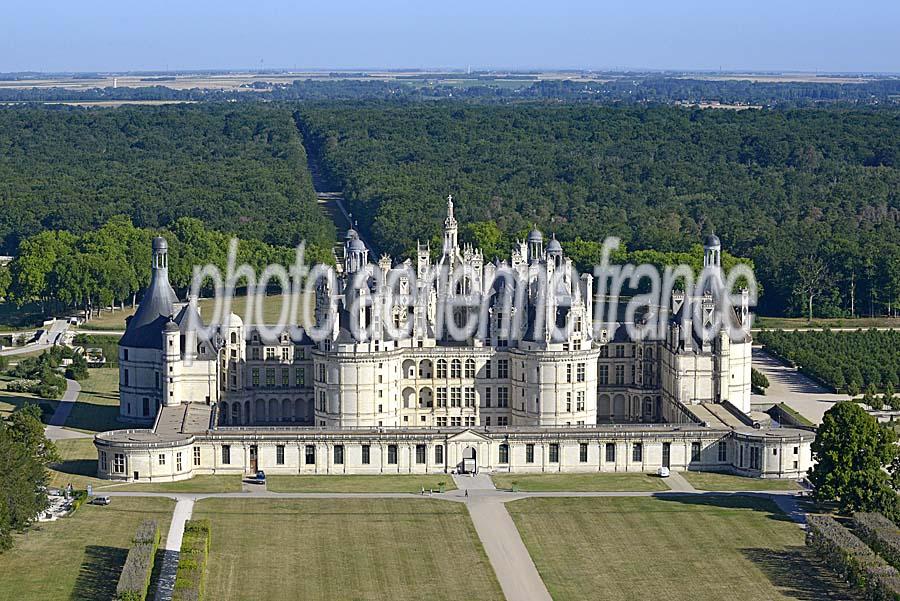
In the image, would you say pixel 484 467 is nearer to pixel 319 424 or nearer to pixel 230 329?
pixel 319 424

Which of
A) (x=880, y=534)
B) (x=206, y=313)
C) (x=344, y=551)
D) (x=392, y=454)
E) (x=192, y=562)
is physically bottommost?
(x=344, y=551)

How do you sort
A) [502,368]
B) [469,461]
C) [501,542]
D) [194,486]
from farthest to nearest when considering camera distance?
[502,368] → [469,461] → [194,486] → [501,542]

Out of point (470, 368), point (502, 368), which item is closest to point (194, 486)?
point (470, 368)

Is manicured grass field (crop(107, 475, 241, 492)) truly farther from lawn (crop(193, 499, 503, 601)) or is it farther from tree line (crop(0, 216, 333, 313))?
tree line (crop(0, 216, 333, 313))

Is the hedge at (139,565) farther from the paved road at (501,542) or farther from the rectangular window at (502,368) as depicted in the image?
the rectangular window at (502,368)

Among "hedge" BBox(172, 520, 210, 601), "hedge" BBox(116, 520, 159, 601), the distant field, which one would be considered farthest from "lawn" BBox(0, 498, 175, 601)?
the distant field

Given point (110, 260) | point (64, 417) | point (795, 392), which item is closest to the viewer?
point (64, 417)

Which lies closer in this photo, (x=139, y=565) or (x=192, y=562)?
(x=139, y=565)

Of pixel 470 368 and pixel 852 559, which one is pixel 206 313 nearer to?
pixel 470 368
